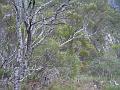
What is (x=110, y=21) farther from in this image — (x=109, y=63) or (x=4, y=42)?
(x=4, y=42)

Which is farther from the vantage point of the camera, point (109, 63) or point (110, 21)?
point (110, 21)

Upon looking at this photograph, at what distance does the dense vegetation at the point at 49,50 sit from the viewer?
3719 millimetres

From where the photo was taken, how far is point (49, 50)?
24.0 ft

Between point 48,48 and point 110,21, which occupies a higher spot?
point 110,21

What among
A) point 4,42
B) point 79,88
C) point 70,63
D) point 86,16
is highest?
point 86,16

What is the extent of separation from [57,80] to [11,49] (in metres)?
1.05

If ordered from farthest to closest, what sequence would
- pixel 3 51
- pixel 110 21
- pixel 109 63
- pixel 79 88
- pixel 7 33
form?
pixel 110 21, pixel 109 63, pixel 7 33, pixel 79 88, pixel 3 51

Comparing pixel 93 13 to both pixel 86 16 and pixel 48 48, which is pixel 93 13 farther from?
pixel 48 48

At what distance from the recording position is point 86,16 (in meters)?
14.2

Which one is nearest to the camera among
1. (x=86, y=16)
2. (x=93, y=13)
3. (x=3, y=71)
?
(x=3, y=71)

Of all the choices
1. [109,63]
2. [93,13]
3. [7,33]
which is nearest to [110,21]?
[93,13]

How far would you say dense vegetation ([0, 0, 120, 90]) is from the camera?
3.72 meters

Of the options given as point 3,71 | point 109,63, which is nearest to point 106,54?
point 109,63

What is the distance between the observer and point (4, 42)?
7410 mm
